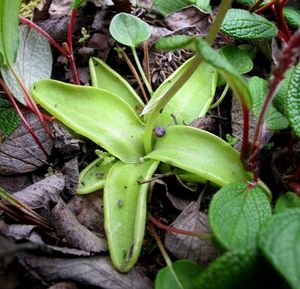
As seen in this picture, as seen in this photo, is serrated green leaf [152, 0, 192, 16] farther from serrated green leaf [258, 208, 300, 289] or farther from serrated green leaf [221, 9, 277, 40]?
serrated green leaf [258, 208, 300, 289]

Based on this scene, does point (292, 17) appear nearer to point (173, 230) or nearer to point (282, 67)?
point (282, 67)

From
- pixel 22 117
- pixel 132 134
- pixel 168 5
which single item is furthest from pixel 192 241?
pixel 168 5

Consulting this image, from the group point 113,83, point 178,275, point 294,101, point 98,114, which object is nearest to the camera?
point 178,275

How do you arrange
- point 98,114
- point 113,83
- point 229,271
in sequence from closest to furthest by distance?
1. point 229,271
2. point 98,114
3. point 113,83

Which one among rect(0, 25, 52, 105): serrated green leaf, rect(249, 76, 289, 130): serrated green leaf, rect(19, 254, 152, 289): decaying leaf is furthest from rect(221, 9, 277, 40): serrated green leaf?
rect(19, 254, 152, 289): decaying leaf

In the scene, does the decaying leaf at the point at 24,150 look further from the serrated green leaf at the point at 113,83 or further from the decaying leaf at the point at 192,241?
the decaying leaf at the point at 192,241

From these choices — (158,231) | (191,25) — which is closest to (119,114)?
(158,231)
